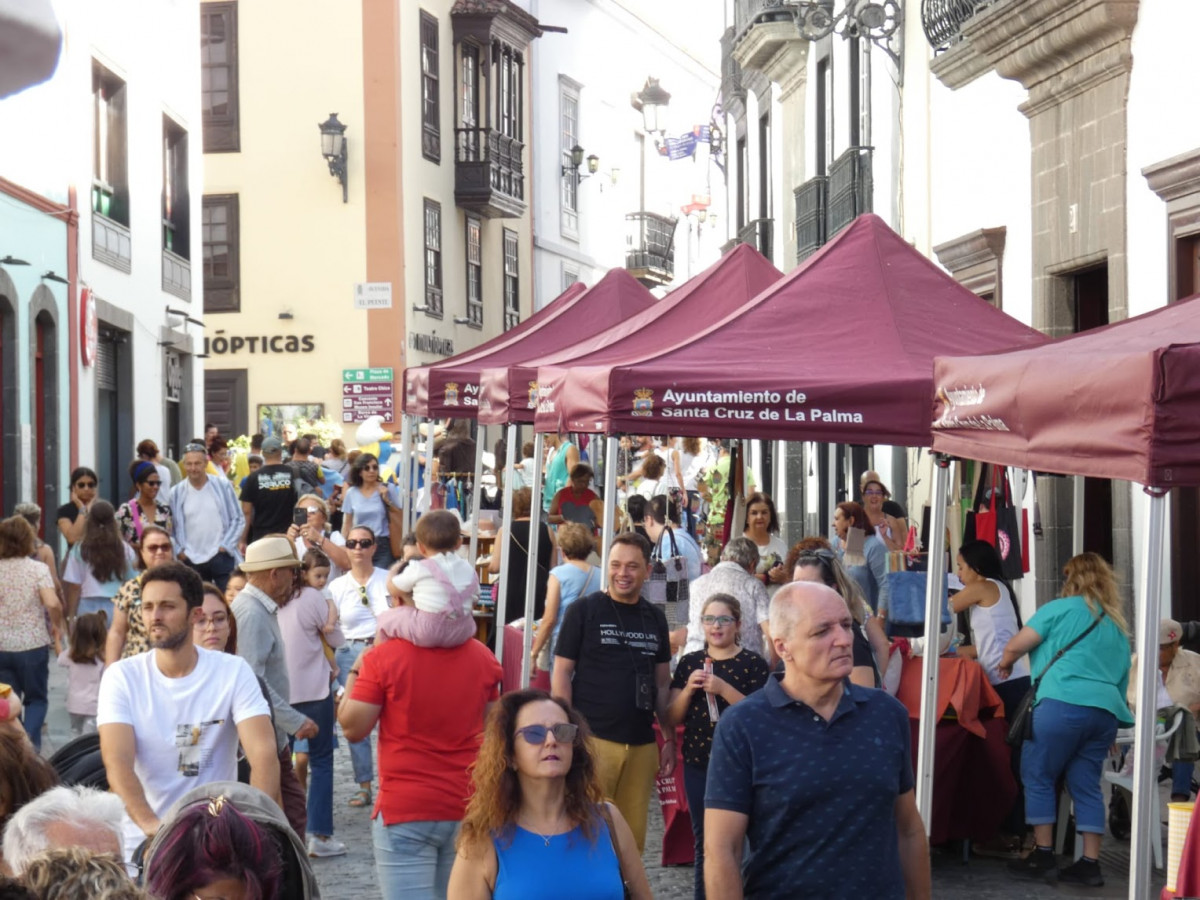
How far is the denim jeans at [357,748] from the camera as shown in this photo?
10.7 m

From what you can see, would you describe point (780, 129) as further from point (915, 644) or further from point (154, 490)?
point (915, 644)

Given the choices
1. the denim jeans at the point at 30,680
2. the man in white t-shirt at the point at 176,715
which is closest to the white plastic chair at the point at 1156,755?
the man in white t-shirt at the point at 176,715

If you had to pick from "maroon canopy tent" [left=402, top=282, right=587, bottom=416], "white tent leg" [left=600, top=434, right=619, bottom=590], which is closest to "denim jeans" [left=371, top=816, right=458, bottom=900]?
"white tent leg" [left=600, top=434, right=619, bottom=590]

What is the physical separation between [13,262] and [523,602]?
23.5ft

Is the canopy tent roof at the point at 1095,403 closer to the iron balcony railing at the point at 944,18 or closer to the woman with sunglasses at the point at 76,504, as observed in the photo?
the iron balcony railing at the point at 944,18

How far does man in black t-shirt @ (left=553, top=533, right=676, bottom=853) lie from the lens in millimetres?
8070

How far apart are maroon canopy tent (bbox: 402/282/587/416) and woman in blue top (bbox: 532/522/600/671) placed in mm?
5216

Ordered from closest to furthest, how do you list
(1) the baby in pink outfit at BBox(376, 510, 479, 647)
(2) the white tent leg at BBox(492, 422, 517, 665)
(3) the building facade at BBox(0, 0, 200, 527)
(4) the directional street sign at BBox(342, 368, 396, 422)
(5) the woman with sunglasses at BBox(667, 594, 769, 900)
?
(1) the baby in pink outfit at BBox(376, 510, 479, 647), (5) the woman with sunglasses at BBox(667, 594, 769, 900), (2) the white tent leg at BBox(492, 422, 517, 665), (3) the building facade at BBox(0, 0, 200, 527), (4) the directional street sign at BBox(342, 368, 396, 422)

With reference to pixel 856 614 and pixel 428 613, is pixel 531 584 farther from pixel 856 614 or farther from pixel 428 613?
pixel 428 613

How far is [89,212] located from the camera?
20859 mm

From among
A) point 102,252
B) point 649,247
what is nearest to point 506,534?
point 102,252

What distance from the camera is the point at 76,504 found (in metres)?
15.1

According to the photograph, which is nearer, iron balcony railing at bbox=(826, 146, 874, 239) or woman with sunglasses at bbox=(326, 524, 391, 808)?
woman with sunglasses at bbox=(326, 524, 391, 808)

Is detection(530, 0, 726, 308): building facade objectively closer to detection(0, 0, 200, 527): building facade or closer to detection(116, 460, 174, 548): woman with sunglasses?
detection(0, 0, 200, 527): building facade
